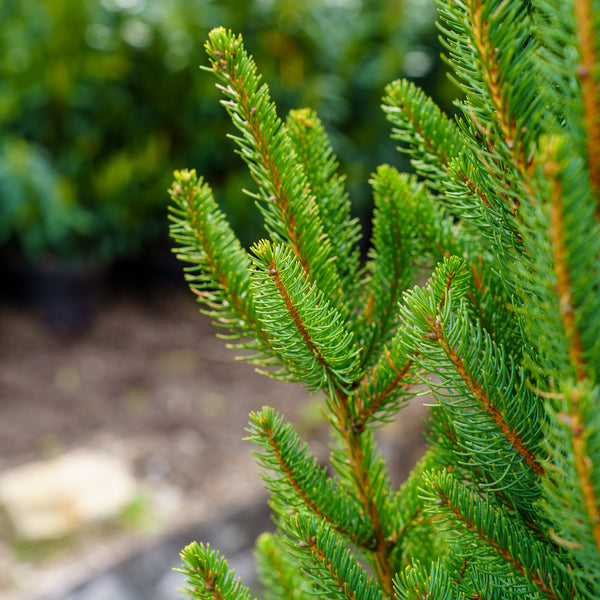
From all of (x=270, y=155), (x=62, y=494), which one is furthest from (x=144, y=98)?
(x=270, y=155)

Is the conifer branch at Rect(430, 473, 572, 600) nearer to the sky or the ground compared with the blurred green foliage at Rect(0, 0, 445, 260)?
nearer to the ground

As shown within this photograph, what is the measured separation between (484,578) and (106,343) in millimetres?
3944

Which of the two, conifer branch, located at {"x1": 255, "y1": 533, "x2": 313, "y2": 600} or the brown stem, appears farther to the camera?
conifer branch, located at {"x1": 255, "y1": 533, "x2": 313, "y2": 600}

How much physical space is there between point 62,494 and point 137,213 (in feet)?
6.92

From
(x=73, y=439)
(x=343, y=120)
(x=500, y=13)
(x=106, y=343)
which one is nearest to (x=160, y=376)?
(x=106, y=343)

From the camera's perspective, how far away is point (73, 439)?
3.52 meters

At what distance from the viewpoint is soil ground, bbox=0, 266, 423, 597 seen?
2.96m

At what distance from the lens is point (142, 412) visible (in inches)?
150

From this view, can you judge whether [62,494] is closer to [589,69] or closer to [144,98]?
[144,98]

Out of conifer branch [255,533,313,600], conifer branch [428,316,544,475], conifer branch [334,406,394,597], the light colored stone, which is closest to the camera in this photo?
conifer branch [428,316,544,475]

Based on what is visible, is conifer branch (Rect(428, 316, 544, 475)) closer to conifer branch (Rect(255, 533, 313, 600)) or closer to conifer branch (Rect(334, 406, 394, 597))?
conifer branch (Rect(334, 406, 394, 597))

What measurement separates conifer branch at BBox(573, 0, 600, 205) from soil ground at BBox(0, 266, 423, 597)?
2.69m

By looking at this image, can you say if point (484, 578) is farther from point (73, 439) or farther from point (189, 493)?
point (73, 439)

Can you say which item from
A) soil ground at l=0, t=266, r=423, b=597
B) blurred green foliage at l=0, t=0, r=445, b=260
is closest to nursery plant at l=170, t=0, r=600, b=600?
soil ground at l=0, t=266, r=423, b=597
